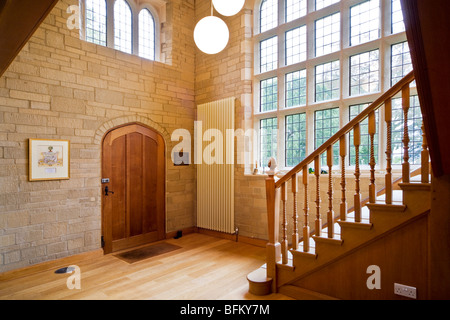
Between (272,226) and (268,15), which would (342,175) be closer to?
(272,226)

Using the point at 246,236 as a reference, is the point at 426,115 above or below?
above

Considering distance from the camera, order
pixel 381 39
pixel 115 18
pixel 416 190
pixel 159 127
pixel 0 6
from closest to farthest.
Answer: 1. pixel 0 6
2. pixel 416 190
3. pixel 381 39
4. pixel 115 18
5. pixel 159 127

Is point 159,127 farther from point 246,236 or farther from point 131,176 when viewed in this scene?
point 246,236

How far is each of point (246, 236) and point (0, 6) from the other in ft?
15.2

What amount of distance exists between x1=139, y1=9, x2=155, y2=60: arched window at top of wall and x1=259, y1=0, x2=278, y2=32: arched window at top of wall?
85.5 inches

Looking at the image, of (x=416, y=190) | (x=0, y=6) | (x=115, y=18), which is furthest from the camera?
(x=115, y=18)

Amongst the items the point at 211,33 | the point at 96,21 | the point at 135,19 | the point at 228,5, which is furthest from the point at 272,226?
the point at 135,19

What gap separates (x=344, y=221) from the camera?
273 centimetres

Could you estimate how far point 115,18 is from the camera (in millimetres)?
5094

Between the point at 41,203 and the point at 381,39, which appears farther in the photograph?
the point at 41,203

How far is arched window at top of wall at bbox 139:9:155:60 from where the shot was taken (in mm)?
5562

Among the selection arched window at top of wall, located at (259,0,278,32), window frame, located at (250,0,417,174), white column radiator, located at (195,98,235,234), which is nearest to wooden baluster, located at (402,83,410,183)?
window frame, located at (250,0,417,174)

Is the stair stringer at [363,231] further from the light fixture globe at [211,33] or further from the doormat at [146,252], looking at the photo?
the doormat at [146,252]

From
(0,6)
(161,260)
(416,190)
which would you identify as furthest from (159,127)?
(416,190)
